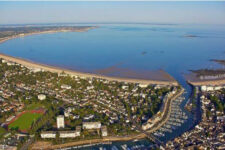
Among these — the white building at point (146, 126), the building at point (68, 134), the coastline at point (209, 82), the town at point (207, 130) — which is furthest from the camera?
the coastline at point (209, 82)

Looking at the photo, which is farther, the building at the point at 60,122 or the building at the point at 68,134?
the building at the point at 60,122

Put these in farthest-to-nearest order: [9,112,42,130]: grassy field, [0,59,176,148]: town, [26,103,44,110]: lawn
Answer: [26,103,44,110]: lawn < [9,112,42,130]: grassy field < [0,59,176,148]: town

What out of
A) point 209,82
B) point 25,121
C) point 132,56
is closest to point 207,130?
point 209,82

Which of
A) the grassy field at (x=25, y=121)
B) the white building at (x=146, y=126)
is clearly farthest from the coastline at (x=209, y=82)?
the grassy field at (x=25, y=121)

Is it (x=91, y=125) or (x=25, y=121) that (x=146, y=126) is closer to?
(x=91, y=125)

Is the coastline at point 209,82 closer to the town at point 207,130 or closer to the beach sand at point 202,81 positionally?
the beach sand at point 202,81

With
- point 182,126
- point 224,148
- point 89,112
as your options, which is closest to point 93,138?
point 89,112

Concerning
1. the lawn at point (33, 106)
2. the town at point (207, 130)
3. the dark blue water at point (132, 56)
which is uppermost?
the dark blue water at point (132, 56)

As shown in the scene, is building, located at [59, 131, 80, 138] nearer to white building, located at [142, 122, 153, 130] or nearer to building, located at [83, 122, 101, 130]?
building, located at [83, 122, 101, 130]

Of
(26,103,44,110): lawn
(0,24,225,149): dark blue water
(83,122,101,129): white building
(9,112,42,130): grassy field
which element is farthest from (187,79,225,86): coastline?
(9,112,42,130): grassy field
